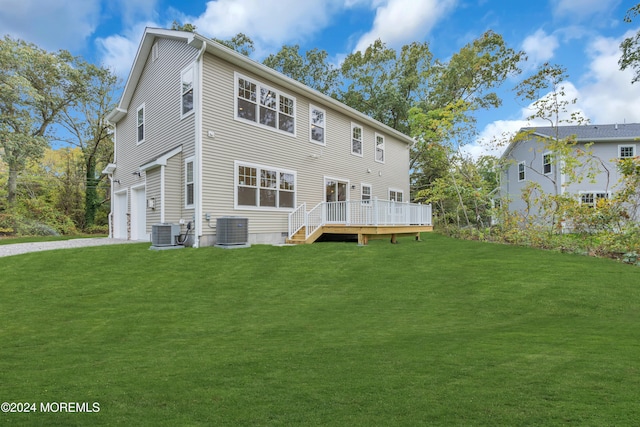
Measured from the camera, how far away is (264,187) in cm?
1167

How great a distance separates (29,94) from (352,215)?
59.1 ft

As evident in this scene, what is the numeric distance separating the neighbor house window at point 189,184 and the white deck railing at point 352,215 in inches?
132

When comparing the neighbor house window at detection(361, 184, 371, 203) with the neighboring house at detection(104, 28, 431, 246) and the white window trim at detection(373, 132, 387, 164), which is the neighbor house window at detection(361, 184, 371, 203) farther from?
the white window trim at detection(373, 132, 387, 164)

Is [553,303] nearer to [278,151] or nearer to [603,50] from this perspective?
[278,151]

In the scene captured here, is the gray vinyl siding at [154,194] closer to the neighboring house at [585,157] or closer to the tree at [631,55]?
the tree at [631,55]

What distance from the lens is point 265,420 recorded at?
6.91 feet

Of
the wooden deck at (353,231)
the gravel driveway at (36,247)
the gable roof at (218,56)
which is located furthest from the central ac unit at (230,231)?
the gable roof at (218,56)

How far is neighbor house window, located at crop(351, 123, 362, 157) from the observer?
52.2 ft

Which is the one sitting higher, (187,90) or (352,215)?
(187,90)

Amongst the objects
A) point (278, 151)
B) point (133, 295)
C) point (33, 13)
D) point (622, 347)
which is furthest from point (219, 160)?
point (33, 13)

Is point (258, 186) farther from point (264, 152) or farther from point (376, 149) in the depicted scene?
point (376, 149)

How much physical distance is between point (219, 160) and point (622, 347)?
9.62 meters

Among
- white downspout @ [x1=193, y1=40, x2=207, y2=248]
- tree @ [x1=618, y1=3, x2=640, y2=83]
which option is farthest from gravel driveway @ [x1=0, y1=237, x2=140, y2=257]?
tree @ [x1=618, y1=3, x2=640, y2=83]

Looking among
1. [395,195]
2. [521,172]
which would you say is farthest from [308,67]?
[521,172]
